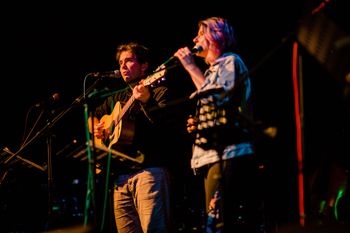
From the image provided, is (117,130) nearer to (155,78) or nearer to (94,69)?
(155,78)

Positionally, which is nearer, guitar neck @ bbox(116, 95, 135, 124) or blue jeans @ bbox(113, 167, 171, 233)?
blue jeans @ bbox(113, 167, 171, 233)

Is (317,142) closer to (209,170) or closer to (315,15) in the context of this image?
(209,170)

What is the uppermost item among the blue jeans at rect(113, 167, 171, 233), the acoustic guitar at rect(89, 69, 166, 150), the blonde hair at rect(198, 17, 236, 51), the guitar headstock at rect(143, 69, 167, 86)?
the blonde hair at rect(198, 17, 236, 51)

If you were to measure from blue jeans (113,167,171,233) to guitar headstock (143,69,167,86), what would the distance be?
30.5 inches

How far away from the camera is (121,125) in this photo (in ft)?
13.2

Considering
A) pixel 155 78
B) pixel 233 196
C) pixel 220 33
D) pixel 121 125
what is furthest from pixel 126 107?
pixel 233 196

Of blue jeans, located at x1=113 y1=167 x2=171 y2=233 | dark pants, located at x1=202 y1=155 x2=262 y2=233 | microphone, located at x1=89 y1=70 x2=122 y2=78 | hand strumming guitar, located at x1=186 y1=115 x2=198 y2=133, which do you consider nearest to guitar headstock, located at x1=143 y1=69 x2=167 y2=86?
microphone, located at x1=89 y1=70 x2=122 y2=78

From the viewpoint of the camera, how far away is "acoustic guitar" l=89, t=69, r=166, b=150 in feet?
13.0

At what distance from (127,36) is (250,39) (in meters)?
1.78

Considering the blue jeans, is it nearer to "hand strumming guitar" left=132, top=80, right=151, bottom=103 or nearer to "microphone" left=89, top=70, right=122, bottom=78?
"hand strumming guitar" left=132, top=80, right=151, bottom=103

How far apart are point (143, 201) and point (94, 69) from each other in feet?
10.3

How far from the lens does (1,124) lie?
6.35 meters

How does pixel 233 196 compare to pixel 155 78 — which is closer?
pixel 233 196

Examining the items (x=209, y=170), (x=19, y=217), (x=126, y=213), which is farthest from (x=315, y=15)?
(x=19, y=217)
